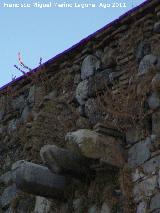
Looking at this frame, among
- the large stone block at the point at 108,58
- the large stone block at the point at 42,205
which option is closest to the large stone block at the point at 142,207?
the large stone block at the point at 42,205

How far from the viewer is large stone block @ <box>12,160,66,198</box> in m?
4.88

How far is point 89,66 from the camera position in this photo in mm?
5512

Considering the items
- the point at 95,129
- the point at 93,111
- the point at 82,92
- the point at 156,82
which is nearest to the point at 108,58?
the point at 82,92

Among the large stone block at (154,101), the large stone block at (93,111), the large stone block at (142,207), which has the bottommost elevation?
the large stone block at (142,207)

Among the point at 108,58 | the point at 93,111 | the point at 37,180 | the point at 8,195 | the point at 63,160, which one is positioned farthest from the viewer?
the point at 8,195

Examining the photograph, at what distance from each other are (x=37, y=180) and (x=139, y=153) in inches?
32.1

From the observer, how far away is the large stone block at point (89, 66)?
5.45 m

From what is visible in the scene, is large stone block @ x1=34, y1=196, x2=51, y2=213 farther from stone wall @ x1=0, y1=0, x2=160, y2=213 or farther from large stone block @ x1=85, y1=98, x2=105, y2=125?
large stone block @ x1=85, y1=98, x2=105, y2=125

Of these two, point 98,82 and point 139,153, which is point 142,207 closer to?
point 139,153

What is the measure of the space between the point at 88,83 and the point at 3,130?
1.30 metres

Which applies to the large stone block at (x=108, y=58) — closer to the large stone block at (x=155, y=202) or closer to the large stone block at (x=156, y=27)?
the large stone block at (x=156, y=27)

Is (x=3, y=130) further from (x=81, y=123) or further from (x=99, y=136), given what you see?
(x=99, y=136)

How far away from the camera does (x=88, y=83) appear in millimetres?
5438

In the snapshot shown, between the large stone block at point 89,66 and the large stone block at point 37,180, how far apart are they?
3.16 feet
